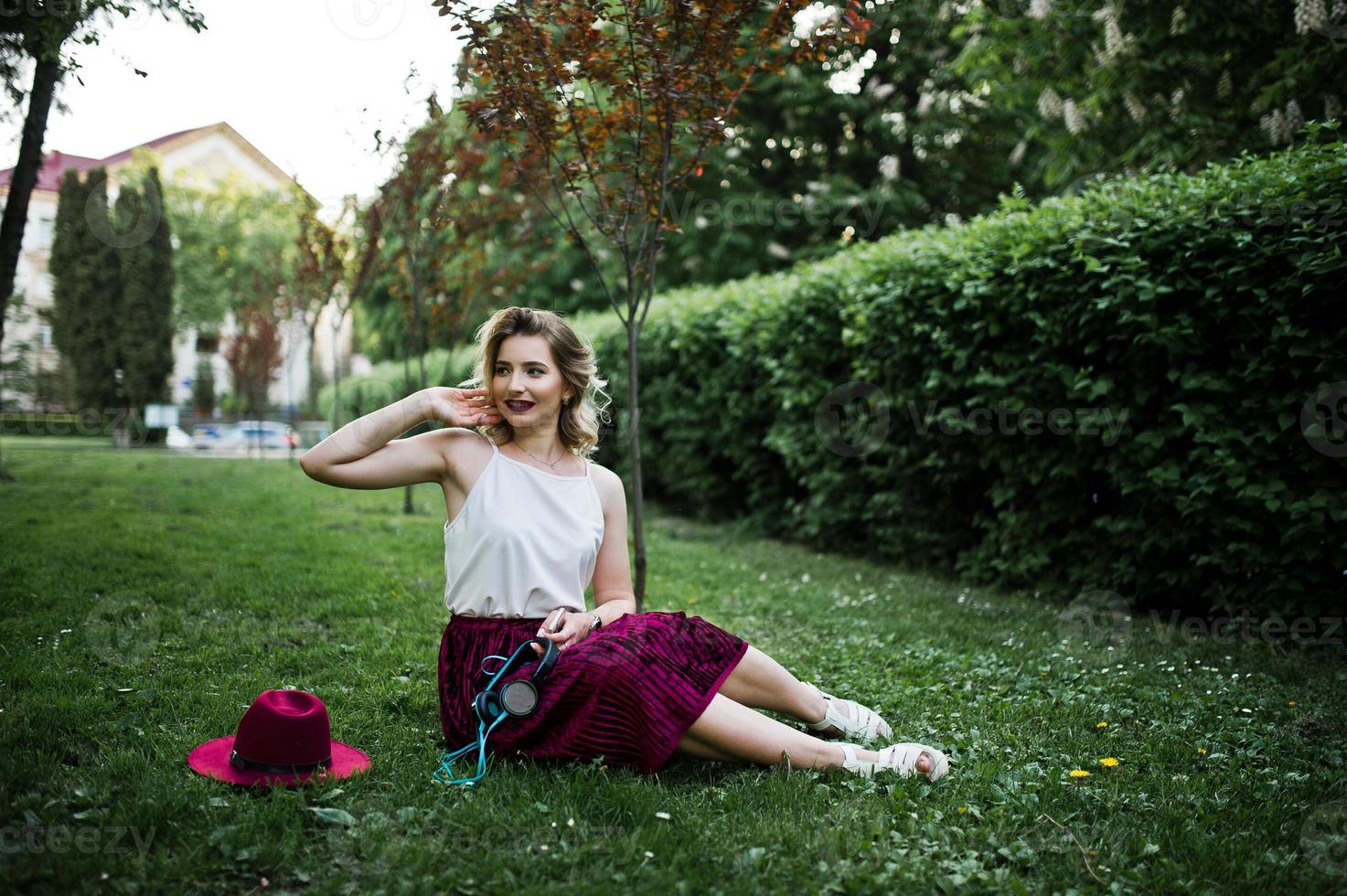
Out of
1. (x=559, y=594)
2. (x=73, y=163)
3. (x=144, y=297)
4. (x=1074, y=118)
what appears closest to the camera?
(x=559, y=594)

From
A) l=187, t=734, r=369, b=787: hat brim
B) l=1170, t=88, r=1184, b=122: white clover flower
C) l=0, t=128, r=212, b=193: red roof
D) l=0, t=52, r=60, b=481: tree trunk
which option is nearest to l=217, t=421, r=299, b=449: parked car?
l=0, t=128, r=212, b=193: red roof

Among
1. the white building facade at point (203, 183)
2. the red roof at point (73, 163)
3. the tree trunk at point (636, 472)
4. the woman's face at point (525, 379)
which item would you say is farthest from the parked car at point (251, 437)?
the woman's face at point (525, 379)

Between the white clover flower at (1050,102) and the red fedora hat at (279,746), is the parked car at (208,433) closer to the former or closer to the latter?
the white clover flower at (1050,102)

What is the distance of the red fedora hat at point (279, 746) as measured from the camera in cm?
255

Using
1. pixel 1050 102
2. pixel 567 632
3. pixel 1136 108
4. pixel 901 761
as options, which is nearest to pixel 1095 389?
pixel 901 761

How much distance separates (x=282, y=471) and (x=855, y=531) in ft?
34.0

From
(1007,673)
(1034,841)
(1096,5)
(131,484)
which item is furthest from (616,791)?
(131,484)

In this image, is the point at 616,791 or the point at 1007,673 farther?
the point at 1007,673

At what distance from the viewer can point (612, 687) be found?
261 cm

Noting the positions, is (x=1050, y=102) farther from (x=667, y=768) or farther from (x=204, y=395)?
(x=204, y=395)

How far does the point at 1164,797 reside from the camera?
2727mm

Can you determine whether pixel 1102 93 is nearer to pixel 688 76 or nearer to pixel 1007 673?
pixel 688 76

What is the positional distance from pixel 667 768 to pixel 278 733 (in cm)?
123

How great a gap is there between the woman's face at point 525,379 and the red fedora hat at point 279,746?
1104 mm
